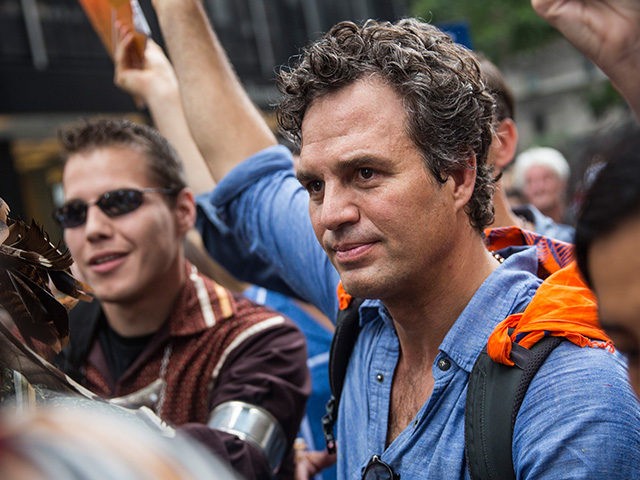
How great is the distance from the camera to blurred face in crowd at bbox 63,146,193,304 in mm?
2949

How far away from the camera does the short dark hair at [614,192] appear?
1.11m

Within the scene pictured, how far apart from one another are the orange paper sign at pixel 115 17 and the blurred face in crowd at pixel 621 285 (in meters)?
2.12

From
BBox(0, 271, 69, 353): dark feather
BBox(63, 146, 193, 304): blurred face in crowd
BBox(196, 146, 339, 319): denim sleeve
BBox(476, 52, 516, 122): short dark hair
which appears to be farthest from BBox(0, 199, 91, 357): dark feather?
BBox(476, 52, 516, 122): short dark hair

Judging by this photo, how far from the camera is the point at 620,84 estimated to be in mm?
1400

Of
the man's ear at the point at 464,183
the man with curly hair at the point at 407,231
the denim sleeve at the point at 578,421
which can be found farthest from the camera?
the man's ear at the point at 464,183

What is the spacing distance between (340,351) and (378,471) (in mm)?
400

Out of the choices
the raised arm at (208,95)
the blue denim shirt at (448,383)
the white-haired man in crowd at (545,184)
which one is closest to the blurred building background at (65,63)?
the white-haired man in crowd at (545,184)

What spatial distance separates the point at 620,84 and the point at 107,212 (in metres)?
2.03

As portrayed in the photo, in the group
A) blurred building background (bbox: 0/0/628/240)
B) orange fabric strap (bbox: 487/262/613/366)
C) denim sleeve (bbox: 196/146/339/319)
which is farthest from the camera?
blurred building background (bbox: 0/0/628/240)

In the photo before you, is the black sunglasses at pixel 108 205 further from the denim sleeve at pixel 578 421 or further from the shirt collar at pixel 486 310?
the denim sleeve at pixel 578 421

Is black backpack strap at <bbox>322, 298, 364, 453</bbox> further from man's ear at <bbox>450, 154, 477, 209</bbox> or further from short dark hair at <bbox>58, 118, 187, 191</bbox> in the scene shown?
short dark hair at <bbox>58, 118, 187, 191</bbox>

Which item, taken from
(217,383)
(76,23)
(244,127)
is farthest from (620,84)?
(76,23)

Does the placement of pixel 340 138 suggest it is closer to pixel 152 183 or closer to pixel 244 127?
pixel 244 127

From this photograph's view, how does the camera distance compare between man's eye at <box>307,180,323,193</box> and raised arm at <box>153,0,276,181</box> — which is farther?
raised arm at <box>153,0,276,181</box>
